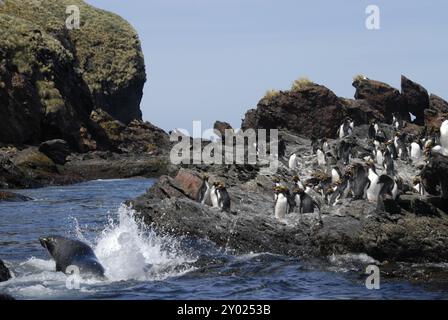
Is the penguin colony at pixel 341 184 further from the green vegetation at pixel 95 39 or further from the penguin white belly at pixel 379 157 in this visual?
the green vegetation at pixel 95 39

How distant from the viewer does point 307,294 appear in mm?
14352

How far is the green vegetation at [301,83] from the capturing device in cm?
5631

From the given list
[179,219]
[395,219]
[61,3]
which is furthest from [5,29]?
[395,219]

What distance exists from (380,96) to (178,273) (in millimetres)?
46412

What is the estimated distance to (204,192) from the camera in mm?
23469

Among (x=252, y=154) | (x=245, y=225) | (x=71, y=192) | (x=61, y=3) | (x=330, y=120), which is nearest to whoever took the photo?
(x=245, y=225)

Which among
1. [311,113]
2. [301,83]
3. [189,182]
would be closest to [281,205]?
[189,182]

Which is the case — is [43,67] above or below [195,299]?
above

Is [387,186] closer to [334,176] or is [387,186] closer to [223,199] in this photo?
[223,199]

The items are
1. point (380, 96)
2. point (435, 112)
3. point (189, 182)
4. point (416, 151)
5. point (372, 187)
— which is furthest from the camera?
point (380, 96)

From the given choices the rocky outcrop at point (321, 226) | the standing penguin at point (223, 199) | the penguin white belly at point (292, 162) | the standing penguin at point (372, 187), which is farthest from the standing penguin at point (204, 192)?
the penguin white belly at point (292, 162)

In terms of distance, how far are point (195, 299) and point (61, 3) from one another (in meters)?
100

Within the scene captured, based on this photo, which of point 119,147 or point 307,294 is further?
point 119,147
